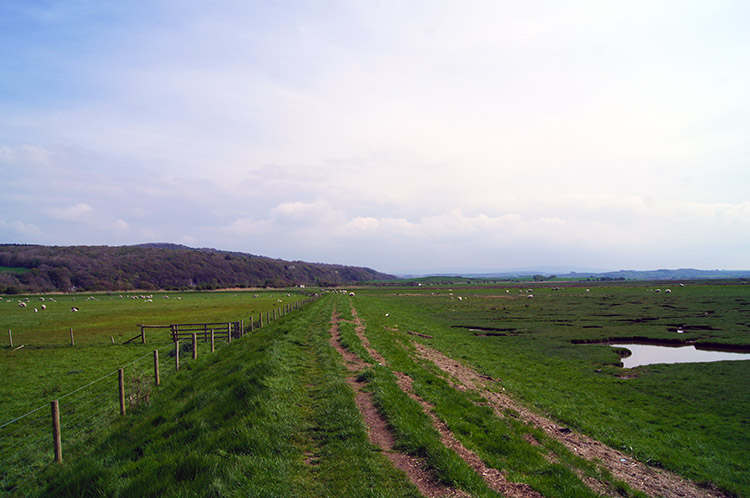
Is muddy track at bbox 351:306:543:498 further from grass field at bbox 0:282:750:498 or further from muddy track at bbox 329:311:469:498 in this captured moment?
muddy track at bbox 329:311:469:498

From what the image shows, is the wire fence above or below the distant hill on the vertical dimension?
below

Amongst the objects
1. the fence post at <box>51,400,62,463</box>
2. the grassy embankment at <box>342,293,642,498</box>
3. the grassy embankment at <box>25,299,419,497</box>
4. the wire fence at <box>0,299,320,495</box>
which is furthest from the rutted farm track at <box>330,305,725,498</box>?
the wire fence at <box>0,299,320,495</box>

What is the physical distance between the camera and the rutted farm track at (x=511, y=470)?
22.3 feet

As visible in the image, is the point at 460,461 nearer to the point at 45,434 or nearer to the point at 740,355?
the point at 45,434

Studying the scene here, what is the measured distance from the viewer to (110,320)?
45969 mm

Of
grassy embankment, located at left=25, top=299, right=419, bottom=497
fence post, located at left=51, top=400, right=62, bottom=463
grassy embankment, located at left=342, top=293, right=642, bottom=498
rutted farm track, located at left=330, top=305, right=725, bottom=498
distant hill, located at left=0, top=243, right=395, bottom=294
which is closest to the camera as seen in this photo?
grassy embankment, located at left=25, top=299, right=419, bottom=497

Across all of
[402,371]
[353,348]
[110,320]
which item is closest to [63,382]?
[353,348]

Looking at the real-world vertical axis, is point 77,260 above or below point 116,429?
above

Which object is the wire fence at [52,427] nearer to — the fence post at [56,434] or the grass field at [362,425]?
the fence post at [56,434]

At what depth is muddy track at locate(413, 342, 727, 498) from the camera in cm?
842

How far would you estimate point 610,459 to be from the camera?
32.2 ft

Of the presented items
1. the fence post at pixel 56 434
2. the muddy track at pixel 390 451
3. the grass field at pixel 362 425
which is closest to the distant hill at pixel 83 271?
the grass field at pixel 362 425

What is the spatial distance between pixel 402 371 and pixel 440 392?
2.44 metres

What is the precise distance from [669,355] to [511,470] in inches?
1081
